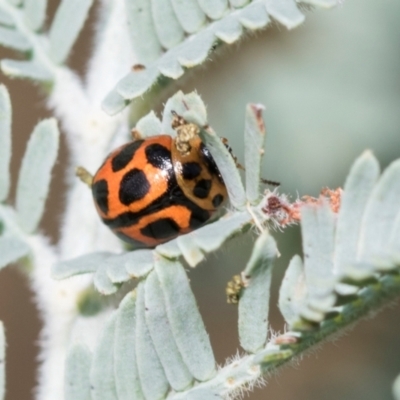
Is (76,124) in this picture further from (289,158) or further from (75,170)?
(289,158)

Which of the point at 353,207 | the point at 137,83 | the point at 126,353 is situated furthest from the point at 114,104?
the point at 353,207

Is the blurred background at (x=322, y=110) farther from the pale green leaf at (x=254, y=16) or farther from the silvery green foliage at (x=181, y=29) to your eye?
the pale green leaf at (x=254, y=16)

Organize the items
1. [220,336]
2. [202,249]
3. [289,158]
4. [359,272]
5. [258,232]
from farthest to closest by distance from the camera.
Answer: [220,336]
[289,158]
[258,232]
[202,249]
[359,272]

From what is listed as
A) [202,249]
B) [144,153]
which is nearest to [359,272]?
[202,249]

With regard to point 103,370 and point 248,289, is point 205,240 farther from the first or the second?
point 103,370

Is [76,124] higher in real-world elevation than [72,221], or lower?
higher

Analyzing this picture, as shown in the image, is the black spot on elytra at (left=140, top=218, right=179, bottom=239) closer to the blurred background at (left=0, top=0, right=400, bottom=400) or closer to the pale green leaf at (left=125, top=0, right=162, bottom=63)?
the pale green leaf at (left=125, top=0, right=162, bottom=63)
